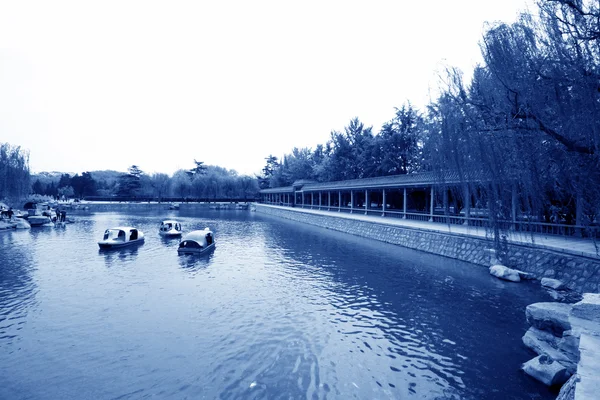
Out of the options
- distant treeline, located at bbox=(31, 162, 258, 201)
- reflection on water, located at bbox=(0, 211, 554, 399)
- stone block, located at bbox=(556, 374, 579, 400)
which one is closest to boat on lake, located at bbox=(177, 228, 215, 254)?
reflection on water, located at bbox=(0, 211, 554, 399)

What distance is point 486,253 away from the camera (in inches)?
577

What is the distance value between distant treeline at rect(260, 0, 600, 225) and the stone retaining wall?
296 centimetres

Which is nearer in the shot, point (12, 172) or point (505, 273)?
point (505, 273)

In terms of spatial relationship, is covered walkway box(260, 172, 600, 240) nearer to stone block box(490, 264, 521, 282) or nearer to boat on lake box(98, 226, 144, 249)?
stone block box(490, 264, 521, 282)

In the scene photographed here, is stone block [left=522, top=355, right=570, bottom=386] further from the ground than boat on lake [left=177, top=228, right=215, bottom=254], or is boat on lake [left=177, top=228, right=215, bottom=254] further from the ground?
boat on lake [left=177, top=228, right=215, bottom=254]

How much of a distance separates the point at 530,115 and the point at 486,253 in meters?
9.48

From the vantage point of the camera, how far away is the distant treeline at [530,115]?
6391mm

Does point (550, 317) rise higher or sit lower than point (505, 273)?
higher

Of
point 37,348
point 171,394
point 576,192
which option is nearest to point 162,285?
point 37,348

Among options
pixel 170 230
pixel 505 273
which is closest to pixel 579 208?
pixel 505 273

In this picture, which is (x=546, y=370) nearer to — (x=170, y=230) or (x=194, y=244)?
(x=194, y=244)

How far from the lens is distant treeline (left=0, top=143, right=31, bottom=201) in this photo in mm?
40031

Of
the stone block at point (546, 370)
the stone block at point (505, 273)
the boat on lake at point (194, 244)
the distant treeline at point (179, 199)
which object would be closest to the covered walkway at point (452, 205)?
the stone block at point (505, 273)

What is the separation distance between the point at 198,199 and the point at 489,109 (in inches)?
2825
